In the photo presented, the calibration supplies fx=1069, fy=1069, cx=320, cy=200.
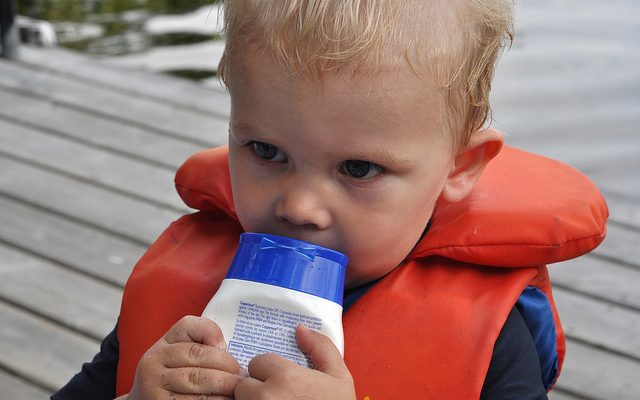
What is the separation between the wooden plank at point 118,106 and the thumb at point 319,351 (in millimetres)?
2193

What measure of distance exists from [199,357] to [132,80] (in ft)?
9.58

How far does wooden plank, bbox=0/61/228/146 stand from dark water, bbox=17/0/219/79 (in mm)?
875

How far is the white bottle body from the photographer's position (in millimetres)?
1239

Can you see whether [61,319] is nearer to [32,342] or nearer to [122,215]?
[32,342]

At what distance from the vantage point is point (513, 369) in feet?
4.70

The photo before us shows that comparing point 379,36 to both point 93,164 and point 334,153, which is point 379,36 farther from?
point 93,164

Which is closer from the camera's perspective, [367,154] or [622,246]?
[367,154]

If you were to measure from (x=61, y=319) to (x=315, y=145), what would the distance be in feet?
4.38

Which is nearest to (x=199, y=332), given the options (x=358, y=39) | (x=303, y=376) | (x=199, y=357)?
(x=199, y=357)

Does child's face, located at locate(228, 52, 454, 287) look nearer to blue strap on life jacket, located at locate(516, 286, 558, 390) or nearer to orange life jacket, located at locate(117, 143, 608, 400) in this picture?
orange life jacket, located at locate(117, 143, 608, 400)

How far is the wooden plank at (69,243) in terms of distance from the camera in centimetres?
264

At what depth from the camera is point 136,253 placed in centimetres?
271

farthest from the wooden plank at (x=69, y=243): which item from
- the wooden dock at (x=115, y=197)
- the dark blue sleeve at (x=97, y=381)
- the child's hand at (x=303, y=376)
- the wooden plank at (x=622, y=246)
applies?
the child's hand at (x=303, y=376)

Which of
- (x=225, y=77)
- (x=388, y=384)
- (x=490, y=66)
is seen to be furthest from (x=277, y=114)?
(x=388, y=384)
